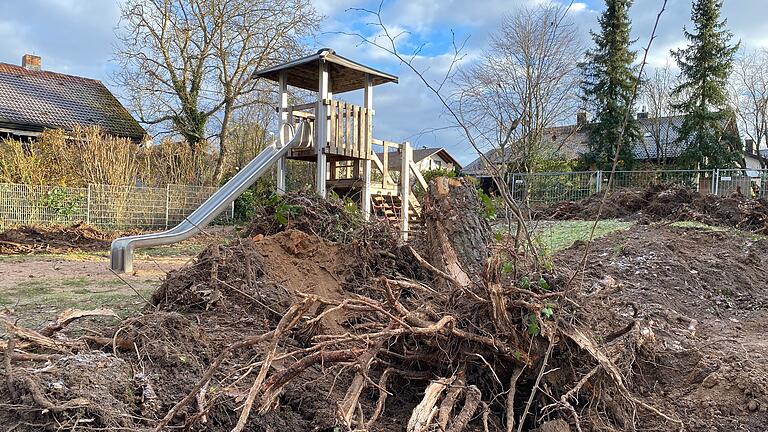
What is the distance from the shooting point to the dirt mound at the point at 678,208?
1191 cm

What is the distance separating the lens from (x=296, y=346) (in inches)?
128

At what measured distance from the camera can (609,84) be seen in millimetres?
28234

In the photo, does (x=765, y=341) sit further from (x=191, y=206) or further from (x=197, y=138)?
(x=197, y=138)

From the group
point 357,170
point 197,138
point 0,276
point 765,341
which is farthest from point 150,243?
point 197,138

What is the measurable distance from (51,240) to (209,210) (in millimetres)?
4227

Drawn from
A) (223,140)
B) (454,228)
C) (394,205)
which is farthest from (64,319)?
(223,140)

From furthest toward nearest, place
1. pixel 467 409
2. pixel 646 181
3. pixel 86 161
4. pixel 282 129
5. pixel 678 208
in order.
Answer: pixel 646 181, pixel 86 161, pixel 678 208, pixel 282 129, pixel 467 409

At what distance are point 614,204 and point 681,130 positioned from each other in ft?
57.6

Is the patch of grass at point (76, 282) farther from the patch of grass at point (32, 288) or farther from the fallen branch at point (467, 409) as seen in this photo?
the fallen branch at point (467, 409)

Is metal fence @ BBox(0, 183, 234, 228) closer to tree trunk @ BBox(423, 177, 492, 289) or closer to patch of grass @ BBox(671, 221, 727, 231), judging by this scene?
tree trunk @ BBox(423, 177, 492, 289)

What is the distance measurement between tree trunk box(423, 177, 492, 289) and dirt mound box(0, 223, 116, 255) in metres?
7.95

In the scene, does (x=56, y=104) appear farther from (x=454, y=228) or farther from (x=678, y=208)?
(x=678, y=208)

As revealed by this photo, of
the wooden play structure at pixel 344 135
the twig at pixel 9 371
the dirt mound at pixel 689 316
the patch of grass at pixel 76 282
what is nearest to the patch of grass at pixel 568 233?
the dirt mound at pixel 689 316

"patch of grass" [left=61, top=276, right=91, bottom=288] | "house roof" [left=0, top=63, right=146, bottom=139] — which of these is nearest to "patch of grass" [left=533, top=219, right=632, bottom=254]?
"patch of grass" [left=61, top=276, right=91, bottom=288]
